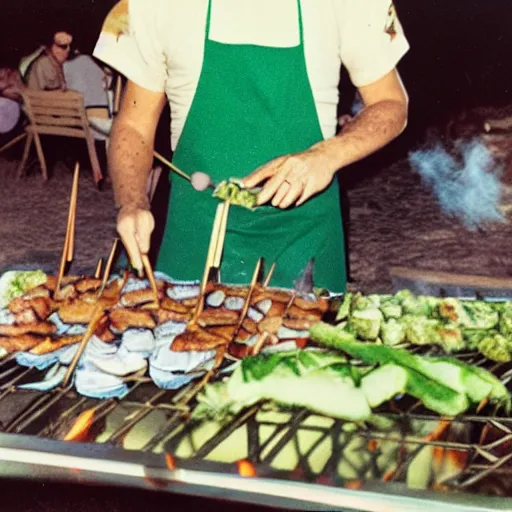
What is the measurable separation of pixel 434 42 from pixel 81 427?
28.4ft

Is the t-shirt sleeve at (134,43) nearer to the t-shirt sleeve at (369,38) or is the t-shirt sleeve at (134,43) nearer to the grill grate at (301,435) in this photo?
the t-shirt sleeve at (369,38)

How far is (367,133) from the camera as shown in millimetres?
2299

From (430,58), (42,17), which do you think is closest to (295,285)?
(430,58)

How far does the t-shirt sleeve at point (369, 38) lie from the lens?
2.24 m

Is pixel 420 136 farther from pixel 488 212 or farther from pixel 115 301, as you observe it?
pixel 115 301

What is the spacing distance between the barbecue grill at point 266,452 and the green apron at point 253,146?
32.7 inches

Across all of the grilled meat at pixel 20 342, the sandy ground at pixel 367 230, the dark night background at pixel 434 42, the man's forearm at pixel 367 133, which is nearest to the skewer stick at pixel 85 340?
the grilled meat at pixel 20 342

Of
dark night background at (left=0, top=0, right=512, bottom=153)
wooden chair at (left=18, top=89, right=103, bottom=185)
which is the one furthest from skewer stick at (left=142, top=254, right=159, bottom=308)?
dark night background at (left=0, top=0, right=512, bottom=153)

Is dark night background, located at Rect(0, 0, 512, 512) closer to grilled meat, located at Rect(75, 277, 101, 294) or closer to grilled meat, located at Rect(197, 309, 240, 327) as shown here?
grilled meat, located at Rect(75, 277, 101, 294)

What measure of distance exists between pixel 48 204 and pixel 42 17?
409 cm

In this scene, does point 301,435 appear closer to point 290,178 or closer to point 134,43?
point 290,178

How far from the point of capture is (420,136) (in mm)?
8141

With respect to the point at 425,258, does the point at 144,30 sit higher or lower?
higher

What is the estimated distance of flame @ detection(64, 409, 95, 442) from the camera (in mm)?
1466
